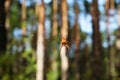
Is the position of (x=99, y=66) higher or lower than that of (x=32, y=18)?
lower

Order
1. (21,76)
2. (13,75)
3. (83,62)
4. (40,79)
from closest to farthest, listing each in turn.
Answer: (13,75)
(21,76)
(40,79)
(83,62)

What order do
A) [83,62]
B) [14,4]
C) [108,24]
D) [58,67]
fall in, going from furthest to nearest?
1. [83,62]
2. [14,4]
3. [58,67]
4. [108,24]

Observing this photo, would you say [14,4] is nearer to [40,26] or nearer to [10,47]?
[40,26]

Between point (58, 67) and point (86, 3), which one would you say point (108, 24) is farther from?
Answer: point (58, 67)

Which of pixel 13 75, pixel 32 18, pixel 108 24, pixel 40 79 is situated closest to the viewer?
pixel 13 75

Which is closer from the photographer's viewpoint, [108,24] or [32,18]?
[108,24]

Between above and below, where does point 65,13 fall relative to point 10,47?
above

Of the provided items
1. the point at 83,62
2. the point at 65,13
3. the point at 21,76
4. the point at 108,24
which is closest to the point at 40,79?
the point at 21,76

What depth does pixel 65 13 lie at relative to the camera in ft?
56.7

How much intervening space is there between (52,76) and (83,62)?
15.2m

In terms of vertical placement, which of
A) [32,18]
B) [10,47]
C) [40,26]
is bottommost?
[10,47]

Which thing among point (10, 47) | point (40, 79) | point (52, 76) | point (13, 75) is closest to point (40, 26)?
point (40, 79)

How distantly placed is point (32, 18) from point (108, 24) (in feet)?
33.0

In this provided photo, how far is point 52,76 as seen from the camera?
19.1 m
